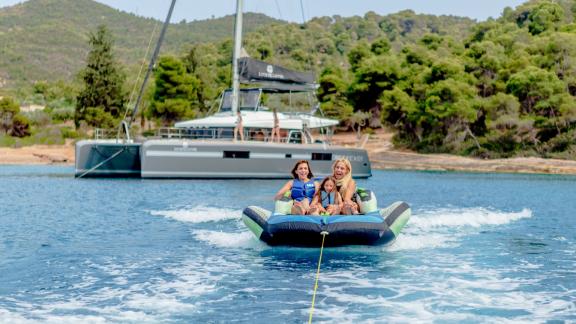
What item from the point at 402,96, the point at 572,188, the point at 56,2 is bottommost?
the point at 572,188

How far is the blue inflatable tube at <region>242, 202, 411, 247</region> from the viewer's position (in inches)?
464

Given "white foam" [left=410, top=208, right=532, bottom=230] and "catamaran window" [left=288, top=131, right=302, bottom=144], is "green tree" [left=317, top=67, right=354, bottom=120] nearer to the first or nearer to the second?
"catamaran window" [left=288, top=131, right=302, bottom=144]

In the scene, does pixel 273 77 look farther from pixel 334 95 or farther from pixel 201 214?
pixel 334 95

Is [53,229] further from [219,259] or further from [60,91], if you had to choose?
[60,91]

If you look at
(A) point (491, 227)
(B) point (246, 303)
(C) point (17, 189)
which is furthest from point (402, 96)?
(B) point (246, 303)

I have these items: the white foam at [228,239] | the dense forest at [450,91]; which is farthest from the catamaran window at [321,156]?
the white foam at [228,239]

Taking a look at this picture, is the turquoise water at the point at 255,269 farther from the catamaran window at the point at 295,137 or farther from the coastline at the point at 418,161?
the coastline at the point at 418,161

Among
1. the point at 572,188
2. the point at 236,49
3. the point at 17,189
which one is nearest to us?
the point at 17,189

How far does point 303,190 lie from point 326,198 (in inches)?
16.8

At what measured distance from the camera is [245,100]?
112 ft

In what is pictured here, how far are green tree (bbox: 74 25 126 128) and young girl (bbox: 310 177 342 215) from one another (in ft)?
148

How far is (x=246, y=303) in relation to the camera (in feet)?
29.7

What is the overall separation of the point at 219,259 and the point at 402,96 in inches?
1759

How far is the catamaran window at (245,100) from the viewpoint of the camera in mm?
33781
